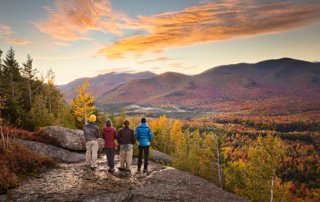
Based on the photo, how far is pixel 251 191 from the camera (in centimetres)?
3669

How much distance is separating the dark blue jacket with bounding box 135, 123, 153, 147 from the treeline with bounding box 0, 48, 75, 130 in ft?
38.1

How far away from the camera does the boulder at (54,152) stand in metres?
20.0

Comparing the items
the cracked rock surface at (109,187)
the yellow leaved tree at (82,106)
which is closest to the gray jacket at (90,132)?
the cracked rock surface at (109,187)

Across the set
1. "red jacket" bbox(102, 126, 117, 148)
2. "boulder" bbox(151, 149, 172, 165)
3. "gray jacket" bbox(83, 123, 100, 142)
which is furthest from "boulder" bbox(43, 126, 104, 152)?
"boulder" bbox(151, 149, 172, 165)

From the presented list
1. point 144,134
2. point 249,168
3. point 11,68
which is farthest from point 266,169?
point 11,68

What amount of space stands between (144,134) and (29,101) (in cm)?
3476

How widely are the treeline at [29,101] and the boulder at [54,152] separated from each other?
257 cm

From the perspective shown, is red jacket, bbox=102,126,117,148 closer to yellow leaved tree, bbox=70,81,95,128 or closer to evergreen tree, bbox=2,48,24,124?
evergreen tree, bbox=2,48,24,124

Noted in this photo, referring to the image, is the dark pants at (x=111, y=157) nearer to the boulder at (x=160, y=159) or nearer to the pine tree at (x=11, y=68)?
the boulder at (x=160, y=159)

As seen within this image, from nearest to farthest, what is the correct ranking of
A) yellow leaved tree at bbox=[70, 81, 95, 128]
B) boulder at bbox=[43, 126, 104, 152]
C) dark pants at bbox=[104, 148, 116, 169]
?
dark pants at bbox=[104, 148, 116, 169], boulder at bbox=[43, 126, 104, 152], yellow leaved tree at bbox=[70, 81, 95, 128]

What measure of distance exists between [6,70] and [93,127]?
4805 centimetres

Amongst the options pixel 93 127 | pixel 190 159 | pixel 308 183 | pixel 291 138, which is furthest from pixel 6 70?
pixel 291 138

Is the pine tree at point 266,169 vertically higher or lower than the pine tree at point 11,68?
lower

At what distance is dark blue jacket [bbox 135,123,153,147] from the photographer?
16281mm
